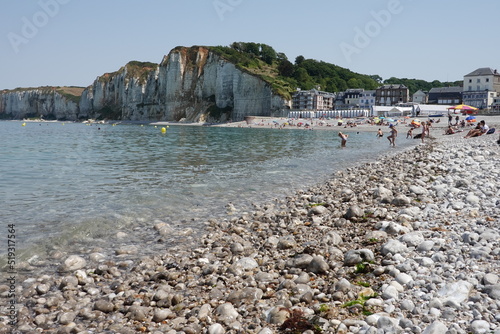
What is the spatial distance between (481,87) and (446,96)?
464 inches

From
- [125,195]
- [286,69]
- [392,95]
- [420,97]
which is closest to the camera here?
[125,195]

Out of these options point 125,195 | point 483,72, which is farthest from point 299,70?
point 125,195

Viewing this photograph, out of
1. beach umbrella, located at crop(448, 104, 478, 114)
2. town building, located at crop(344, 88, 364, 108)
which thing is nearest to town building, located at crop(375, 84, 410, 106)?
town building, located at crop(344, 88, 364, 108)

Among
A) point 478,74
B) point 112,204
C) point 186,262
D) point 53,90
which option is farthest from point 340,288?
point 53,90

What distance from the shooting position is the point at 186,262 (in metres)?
6.23

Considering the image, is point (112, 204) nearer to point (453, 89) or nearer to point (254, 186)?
point (254, 186)

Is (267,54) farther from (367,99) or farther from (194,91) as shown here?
(367,99)

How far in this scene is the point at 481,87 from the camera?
113625 millimetres

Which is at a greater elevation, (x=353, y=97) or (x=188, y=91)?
(x=188, y=91)

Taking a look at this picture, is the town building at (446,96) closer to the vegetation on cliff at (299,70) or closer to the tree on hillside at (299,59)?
the vegetation on cliff at (299,70)

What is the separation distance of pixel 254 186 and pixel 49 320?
975 centimetres

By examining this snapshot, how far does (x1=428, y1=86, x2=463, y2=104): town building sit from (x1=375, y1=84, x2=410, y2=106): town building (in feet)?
28.1

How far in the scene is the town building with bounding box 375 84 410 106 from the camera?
127812mm

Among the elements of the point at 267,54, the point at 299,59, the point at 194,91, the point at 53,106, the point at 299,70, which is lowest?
the point at 194,91
